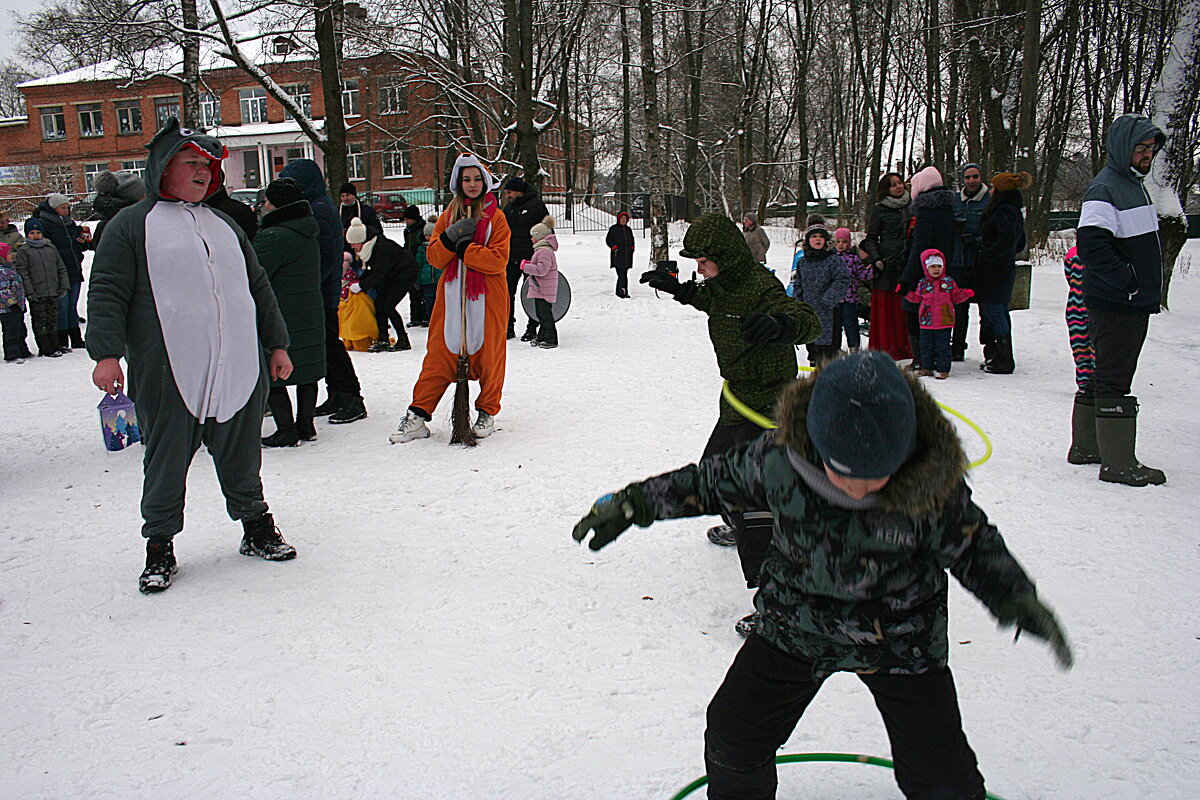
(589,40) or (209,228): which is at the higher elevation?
(589,40)

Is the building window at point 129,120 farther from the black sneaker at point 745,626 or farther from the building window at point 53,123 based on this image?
the black sneaker at point 745,626

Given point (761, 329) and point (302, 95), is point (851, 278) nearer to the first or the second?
point (761, 329)

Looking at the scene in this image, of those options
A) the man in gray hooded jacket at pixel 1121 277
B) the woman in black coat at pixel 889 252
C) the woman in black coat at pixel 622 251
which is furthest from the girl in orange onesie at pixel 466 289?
the woman in black coat at pixel 622 251

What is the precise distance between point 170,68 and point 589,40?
15956mm

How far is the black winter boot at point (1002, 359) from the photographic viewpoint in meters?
8.66

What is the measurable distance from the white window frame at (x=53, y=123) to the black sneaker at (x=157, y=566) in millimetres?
56533

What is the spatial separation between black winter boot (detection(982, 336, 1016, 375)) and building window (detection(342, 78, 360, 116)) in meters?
33.1

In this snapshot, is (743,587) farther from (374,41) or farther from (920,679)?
(374,41)

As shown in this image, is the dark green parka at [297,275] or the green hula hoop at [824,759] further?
the dark green parka at [297,275]

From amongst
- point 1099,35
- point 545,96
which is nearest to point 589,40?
point 545,96

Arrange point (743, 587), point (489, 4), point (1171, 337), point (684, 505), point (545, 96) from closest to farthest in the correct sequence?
1. point (684, 505)
2. point (743, 587)
3. point (1171, 337)
4. point (489, 4)
5. point (545, 96)

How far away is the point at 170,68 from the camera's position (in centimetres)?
1758

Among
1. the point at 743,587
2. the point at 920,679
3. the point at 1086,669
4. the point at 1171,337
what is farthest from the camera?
the point at 1171,337

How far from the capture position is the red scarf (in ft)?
20.6
